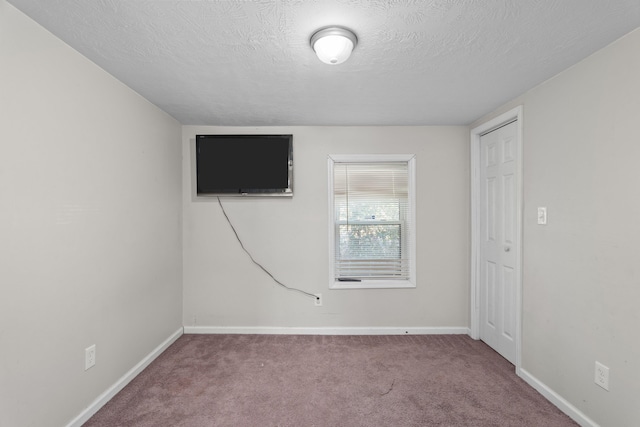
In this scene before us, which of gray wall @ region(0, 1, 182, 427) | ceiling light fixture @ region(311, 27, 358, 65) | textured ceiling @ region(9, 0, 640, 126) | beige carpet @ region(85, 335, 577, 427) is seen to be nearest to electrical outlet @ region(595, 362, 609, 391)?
beige carpet @ region(85, 335, 577, 427)

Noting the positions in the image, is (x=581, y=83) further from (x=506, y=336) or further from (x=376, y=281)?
(x=376, y=281)

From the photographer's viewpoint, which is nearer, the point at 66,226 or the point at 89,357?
the point at 66,226

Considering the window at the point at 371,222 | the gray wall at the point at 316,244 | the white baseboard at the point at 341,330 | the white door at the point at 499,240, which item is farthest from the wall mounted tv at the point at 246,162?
the white door at the point at 499,240

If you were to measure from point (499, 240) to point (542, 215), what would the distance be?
652mm

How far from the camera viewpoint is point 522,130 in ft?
8.03

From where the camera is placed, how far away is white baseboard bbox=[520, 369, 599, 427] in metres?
1.88

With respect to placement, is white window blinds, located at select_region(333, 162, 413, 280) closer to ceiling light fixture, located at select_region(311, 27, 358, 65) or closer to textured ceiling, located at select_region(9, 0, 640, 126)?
textured ceiling, located at select_region(9, 0, 640, 126)

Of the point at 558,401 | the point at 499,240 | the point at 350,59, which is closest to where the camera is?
the point at 350,59

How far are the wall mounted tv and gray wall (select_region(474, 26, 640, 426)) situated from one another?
226 cm

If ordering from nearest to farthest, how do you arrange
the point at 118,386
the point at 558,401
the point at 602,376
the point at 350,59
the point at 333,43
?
the point at 333,43 < the point at 602,376 < the point at 350,59 < the point at 558,401 < the point at 118,386

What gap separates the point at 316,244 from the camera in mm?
3393

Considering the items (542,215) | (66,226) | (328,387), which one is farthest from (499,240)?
(66,226)

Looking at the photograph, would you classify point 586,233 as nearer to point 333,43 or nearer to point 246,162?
point 333,43

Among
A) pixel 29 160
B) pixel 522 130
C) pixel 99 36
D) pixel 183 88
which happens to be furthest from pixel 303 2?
pixel 522 130
